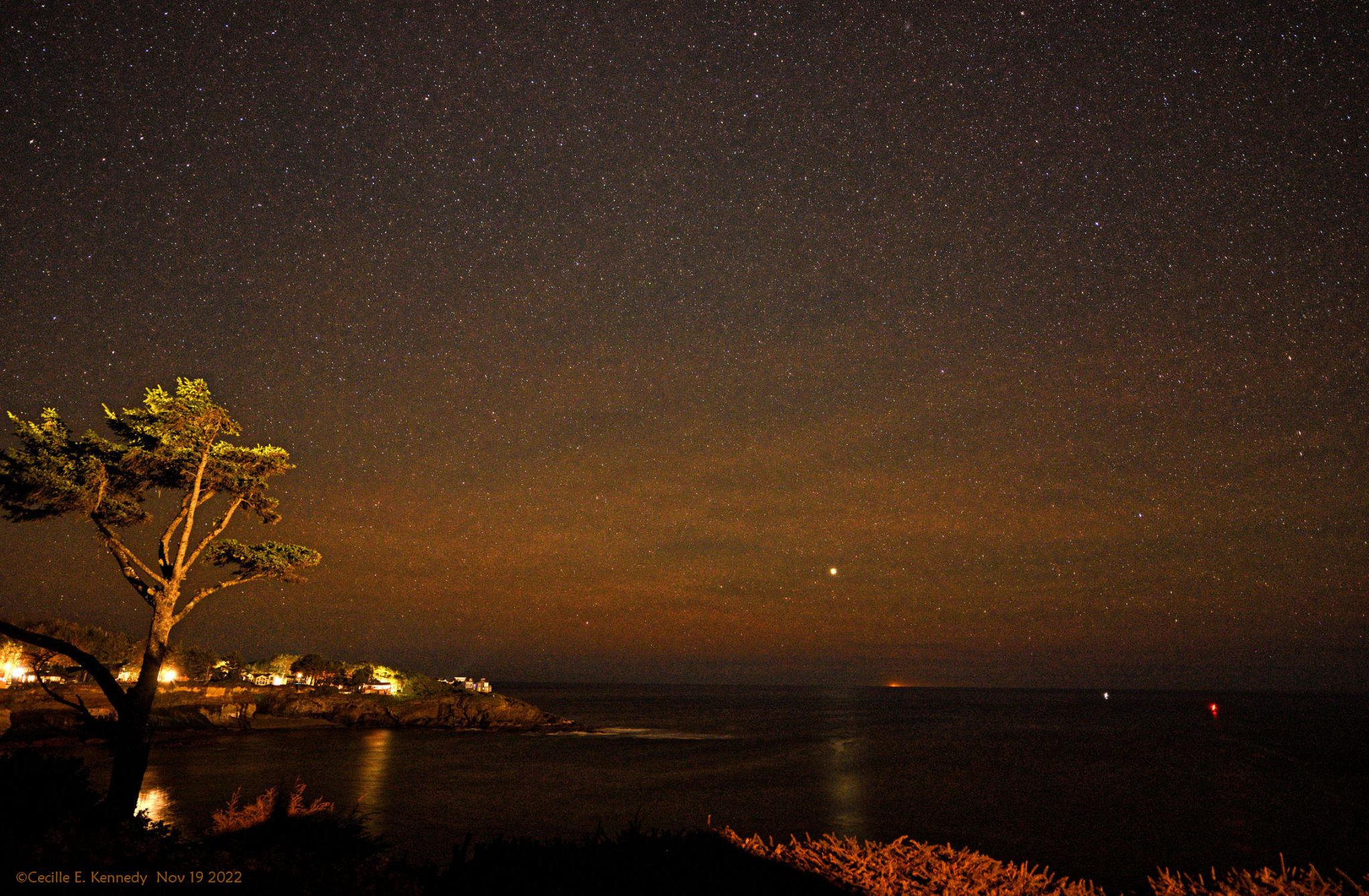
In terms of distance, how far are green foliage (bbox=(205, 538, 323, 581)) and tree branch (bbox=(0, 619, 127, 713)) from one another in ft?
15.1

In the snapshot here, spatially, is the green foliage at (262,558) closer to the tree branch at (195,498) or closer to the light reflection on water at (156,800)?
the tree branch at (195,498)

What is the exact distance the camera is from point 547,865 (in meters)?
7.45

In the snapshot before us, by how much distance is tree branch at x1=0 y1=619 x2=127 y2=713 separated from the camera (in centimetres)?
1066

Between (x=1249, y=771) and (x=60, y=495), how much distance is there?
245ft

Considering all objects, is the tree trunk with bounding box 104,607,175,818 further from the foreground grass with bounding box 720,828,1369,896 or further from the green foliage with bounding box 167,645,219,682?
→ the green foliage with bounding box 167,645,219,682

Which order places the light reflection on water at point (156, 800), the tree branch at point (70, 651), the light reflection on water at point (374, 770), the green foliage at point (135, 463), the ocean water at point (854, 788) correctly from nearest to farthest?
the tree branch at point (70, 651)
the green foliage at point (135, 463)
the light reflection on water at point (156, 800)
the ocean water at point (854, 788)
the light reflection on water at point (374, 770)

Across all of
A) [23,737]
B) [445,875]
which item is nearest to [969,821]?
[445,875]

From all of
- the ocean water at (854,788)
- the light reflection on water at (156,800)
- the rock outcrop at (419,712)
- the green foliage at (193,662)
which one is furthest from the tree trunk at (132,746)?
the green foliage at (193,662)

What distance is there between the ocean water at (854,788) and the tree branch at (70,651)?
20.0ft

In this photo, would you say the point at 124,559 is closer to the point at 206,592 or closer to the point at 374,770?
the point at 206,592

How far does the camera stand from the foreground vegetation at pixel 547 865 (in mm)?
5508

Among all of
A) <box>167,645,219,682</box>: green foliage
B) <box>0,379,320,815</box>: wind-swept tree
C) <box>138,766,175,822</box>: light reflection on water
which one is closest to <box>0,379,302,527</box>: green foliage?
<box>0,379,320,815</box>: wind-swept tree

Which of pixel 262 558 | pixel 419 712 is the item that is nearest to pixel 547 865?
pixel 262 558

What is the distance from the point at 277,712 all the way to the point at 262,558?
71.3 meters
